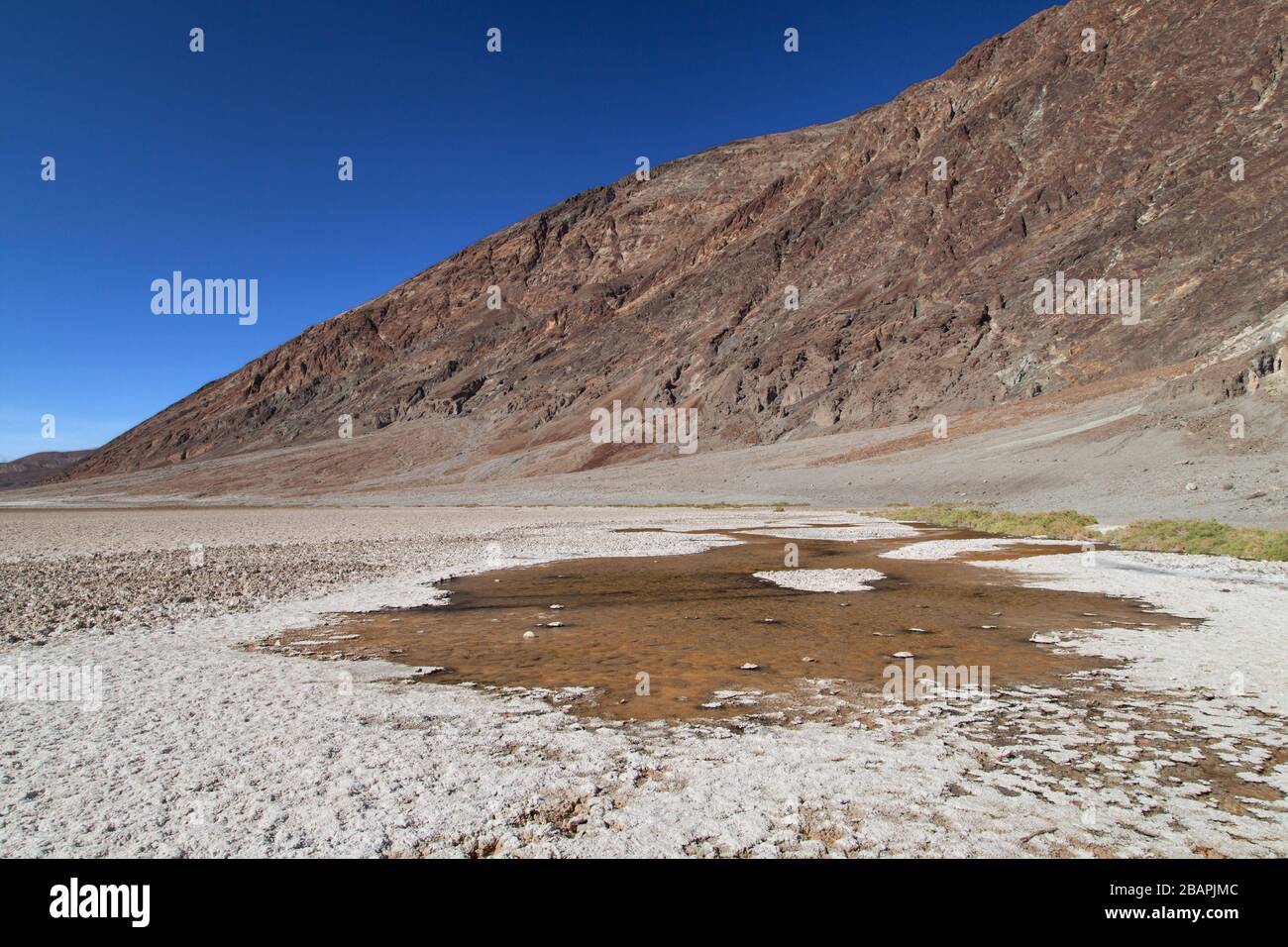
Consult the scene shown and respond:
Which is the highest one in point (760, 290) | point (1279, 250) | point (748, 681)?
point (760, 290)

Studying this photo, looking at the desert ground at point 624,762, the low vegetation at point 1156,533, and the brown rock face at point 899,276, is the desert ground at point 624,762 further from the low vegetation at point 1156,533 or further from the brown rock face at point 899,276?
the brown rock face at point 899,276

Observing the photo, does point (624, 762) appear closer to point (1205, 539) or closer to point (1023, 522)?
point (1205, 539)

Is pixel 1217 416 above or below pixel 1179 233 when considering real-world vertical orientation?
below

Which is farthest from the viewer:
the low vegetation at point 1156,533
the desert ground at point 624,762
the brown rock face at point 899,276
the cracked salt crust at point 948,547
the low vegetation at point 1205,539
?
the brown rock face at point 899,276

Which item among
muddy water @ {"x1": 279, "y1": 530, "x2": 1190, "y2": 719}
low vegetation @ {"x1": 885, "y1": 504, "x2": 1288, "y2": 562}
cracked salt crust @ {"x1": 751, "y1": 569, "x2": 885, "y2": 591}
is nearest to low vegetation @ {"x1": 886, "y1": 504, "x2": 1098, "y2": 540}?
low vegetation @ {"x1": 885, "y1": 504, "x2": 1288, "y2": 562}

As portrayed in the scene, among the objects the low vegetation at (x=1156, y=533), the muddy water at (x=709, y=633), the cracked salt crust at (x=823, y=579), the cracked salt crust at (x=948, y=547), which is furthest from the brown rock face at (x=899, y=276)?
the muddy water at (x=709, y=633)

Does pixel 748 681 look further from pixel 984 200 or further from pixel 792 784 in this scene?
pixel 984 200
